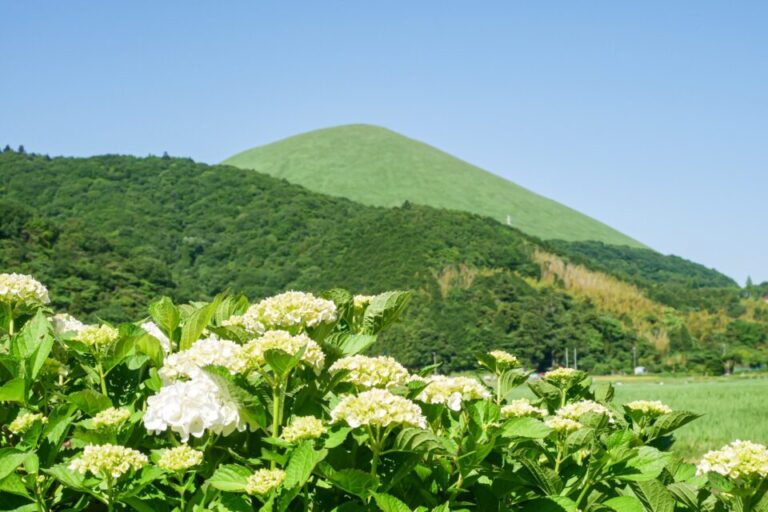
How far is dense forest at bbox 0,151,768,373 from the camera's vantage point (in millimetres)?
57656

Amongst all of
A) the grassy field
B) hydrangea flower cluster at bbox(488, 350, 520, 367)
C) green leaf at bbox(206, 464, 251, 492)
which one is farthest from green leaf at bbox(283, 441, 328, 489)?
the grassy field

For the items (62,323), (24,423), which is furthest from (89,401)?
(62,323)

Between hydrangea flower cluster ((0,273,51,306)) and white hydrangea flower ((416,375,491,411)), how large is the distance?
4.01ft

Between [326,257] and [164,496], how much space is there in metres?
82.3

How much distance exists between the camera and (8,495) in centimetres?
174

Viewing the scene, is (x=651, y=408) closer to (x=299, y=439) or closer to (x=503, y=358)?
(x=503, y=358)

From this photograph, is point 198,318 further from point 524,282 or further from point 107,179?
point 107,179

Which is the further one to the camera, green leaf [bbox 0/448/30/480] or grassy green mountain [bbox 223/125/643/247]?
grassy green mountain [bbox 223/125/643/247]

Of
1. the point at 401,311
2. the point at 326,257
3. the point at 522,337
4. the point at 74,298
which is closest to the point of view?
the point at 401,311

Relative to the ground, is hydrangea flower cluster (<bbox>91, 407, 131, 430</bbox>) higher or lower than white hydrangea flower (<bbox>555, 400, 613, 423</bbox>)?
lower

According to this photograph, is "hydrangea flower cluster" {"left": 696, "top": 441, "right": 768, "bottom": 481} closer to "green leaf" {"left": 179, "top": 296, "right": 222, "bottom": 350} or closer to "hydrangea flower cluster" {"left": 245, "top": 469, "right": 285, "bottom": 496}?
"hydrangea flower cluster" {"left": 245, "top": 469, "right": 285, "bottom": 496}

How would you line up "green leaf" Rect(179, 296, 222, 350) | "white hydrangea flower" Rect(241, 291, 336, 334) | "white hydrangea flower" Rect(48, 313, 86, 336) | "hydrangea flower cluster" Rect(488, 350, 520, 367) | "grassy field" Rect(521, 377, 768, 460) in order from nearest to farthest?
"white hydrangea flower" Rect(241, 291, 336, 334) → "green leaf" Rect(179, 296, 222, 350) → "hydrangea flower cluster" Rect(488, 350, 520, 367) → "white hydrangea flower" Rect(48, 313, 86, 336) → "grassy field" Rect(521, 377, 768, 460)

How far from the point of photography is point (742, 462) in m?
1.69

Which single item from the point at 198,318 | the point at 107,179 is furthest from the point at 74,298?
the point at 107,179
